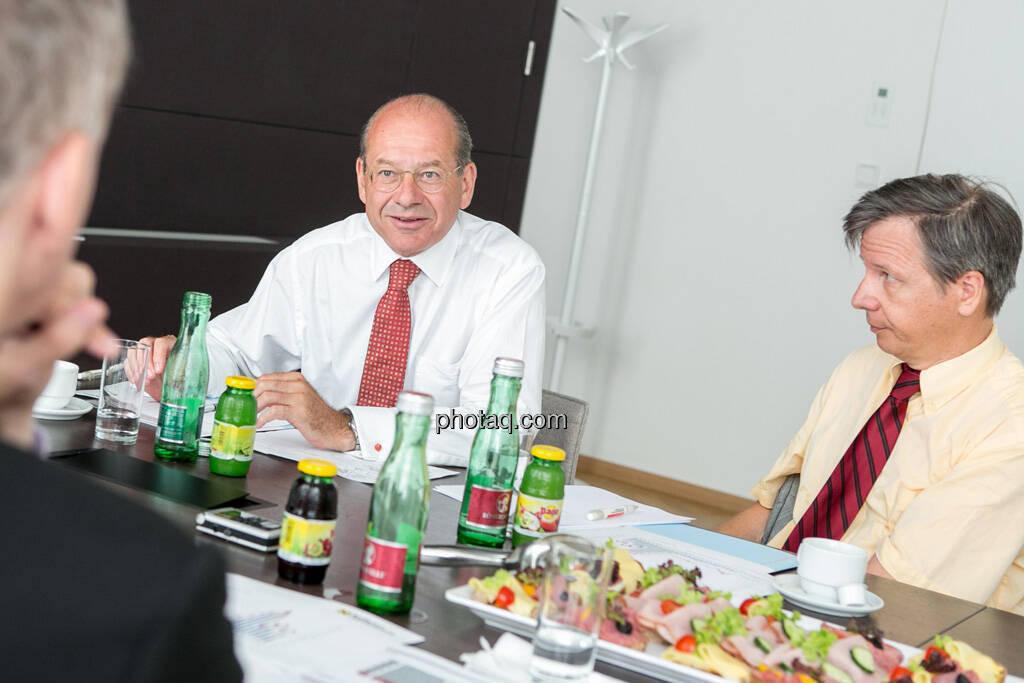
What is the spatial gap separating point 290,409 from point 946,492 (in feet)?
3.79

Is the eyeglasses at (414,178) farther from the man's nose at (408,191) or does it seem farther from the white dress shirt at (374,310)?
the white dress shirt at (374,310)

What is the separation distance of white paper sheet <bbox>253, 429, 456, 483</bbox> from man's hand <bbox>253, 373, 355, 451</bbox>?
0.02 m

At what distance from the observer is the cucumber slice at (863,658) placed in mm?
1199

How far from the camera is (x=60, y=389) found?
1.90 m

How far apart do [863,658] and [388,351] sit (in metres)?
A: 1.47

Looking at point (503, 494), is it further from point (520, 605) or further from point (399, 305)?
point (399, 305)

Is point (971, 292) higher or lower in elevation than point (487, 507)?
higher

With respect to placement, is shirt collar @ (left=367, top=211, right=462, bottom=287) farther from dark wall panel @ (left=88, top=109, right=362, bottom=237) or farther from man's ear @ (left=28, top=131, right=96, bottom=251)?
man's ear @ (left=28, top=131, right=96, bottom=251)

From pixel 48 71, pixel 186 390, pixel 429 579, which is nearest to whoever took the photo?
pixel 48 71

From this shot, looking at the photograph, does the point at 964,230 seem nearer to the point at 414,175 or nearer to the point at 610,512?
the point at 610,512

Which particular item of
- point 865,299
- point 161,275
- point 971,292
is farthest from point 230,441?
point 161,275

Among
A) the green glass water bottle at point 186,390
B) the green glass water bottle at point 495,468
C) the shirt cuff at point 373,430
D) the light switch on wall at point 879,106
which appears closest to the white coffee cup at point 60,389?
the green glass water bottle at point 186,390

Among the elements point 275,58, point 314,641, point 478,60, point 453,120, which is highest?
point 478,60

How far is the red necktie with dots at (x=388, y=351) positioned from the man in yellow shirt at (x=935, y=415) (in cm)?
77
